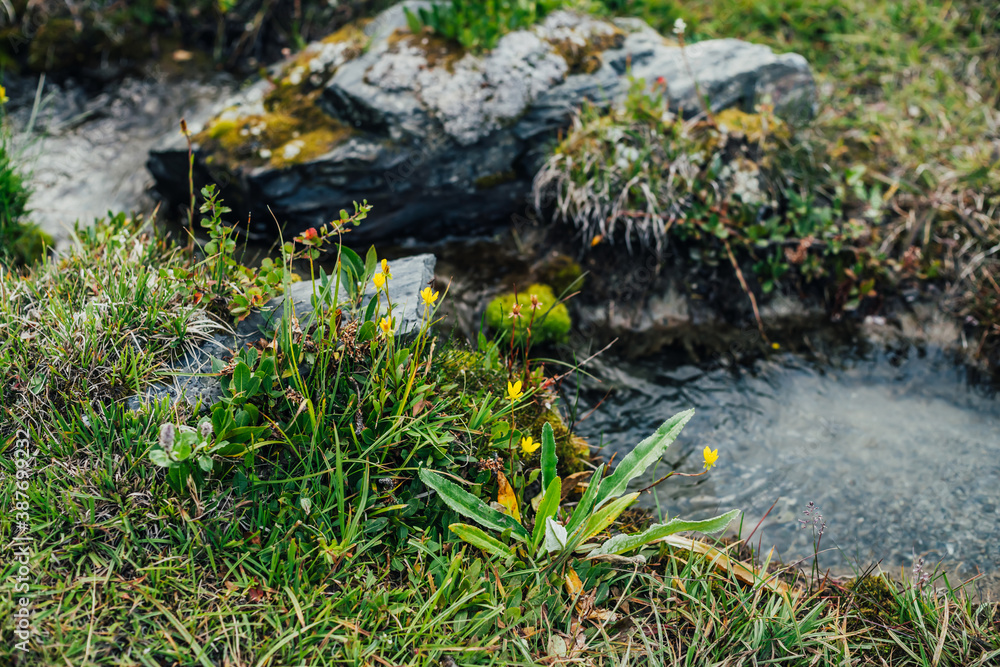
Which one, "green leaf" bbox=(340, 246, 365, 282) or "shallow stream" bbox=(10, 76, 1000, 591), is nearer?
"green leaf" bbox=(340, 246, 365, 282)

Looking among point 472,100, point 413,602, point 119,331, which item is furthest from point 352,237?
point 413,602

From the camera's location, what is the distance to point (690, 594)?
2.52 metres

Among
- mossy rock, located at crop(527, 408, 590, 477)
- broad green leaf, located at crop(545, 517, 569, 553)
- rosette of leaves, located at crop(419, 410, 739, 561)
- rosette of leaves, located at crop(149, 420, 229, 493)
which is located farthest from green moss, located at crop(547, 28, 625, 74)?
rosette of leaves, located at crop(149, 420, 229, 493)

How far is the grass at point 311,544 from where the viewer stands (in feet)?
6.86

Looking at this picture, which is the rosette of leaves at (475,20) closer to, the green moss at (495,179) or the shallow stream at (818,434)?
the green moss at (495,179)

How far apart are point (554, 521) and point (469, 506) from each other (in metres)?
0.38

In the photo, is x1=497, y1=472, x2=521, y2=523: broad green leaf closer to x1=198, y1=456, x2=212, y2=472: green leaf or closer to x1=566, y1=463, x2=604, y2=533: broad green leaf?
x1=566, y1=463, x2=604, y2=533: broad green leaf

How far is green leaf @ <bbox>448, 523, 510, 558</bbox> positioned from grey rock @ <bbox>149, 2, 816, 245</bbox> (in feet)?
9.27

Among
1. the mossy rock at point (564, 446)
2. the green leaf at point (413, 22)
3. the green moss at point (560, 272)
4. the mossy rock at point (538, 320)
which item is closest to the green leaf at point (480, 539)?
the mossy rock at point (564, 446)

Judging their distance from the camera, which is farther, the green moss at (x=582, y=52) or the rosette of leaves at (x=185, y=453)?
the green moss at (x=582, y=52)

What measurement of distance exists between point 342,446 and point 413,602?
0.74 meters

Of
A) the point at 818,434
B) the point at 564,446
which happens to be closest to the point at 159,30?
the point at 564,446

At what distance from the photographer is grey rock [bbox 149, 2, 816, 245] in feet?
14.3

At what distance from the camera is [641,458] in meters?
2.66
